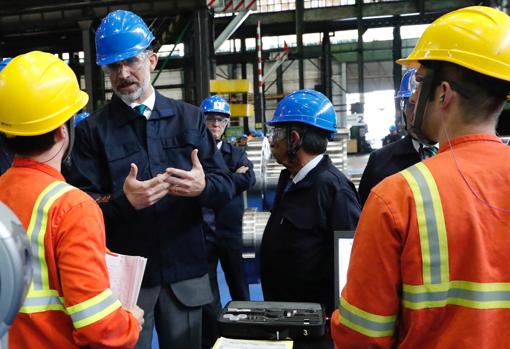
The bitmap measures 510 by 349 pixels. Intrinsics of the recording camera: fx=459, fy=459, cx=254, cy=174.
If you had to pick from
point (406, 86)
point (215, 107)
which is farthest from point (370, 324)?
point (215, 107)

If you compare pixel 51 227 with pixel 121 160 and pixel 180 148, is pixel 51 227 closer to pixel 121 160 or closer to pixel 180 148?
pixel 121 160

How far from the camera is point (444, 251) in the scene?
914 mm

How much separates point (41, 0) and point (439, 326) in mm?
8774

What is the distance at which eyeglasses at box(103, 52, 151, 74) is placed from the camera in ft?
6.12

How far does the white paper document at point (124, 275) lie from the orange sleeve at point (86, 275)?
0.17m

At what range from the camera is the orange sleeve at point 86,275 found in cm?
110

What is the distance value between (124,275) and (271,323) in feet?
1.57

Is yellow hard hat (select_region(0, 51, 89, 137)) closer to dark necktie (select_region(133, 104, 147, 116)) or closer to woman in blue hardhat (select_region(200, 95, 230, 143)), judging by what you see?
dark necktie (select_region(133, 104, 147, 116))

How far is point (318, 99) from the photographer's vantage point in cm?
222

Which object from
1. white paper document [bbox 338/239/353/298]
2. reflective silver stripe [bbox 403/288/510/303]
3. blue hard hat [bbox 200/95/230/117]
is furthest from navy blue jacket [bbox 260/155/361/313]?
blue hard hat [bbox 200/95/230/117]

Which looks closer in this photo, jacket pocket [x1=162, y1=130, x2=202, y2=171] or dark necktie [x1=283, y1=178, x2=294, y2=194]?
jacket pocket [x1=162, y1=130, x2=202, y2=171]

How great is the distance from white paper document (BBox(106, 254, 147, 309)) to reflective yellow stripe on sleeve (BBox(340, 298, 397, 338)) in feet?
2.09

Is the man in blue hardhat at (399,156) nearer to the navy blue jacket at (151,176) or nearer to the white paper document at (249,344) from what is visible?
the navy blue jacket at (151,176)

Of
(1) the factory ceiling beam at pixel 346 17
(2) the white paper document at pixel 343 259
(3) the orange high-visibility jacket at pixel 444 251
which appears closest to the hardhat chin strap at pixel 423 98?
(3) the orange high-visibility jacket at pixel 444 251
